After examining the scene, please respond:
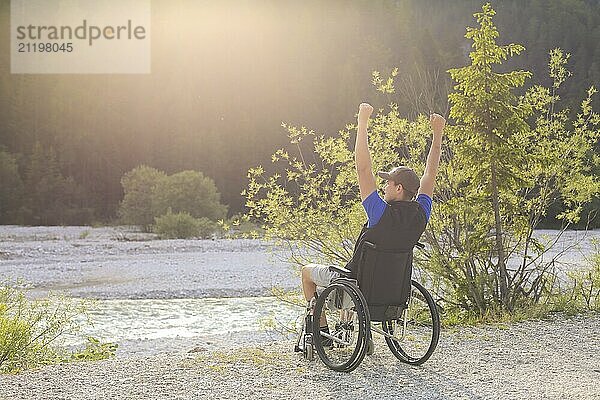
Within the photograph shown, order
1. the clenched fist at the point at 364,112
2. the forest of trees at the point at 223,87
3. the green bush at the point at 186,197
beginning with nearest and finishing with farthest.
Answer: the clenched fist at the point at 364,112, the green bush at the point at 186,197, the forest of trees at the point at 223,87

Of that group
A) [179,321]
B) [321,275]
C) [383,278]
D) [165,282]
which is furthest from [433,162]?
[165,282]

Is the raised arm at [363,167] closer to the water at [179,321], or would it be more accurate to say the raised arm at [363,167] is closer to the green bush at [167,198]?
the water at [179,321]

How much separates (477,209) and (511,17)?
4817 cm

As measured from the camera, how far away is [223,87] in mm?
49375

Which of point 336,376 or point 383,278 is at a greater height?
point 383,278

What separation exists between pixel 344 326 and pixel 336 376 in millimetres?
334

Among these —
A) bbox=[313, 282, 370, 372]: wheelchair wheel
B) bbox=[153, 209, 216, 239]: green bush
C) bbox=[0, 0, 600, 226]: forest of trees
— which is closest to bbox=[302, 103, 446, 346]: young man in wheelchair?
bbox=[313, 282, 370, 372]: wheelchair wheel

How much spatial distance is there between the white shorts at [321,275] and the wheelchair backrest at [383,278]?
6.8 inches

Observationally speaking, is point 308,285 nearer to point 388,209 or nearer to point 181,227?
point 388,209

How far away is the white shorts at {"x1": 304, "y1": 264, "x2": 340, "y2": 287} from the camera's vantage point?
194 inches

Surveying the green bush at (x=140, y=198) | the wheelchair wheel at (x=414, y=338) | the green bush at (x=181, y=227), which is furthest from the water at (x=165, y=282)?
the green bush at (x=140, y=198)

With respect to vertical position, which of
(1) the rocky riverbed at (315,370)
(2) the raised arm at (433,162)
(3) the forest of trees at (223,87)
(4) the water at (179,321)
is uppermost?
(3) the forest of trees at (223,87)

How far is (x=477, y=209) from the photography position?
7.01 metres

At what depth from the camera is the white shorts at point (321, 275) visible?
492 cm
